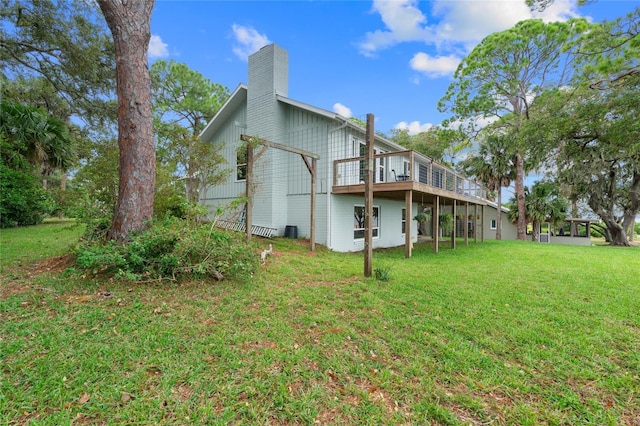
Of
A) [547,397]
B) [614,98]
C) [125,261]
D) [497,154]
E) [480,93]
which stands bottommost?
[547,397]

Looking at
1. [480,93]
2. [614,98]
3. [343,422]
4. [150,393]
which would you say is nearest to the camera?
[343,422]

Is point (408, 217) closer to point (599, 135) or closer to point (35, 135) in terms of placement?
point (599, 135)

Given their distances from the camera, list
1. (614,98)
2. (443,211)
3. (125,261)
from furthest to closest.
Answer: (443,211) → (614,98) → (125,261)

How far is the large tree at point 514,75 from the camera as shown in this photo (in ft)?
59.1

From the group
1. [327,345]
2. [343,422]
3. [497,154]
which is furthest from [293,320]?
[497,154]

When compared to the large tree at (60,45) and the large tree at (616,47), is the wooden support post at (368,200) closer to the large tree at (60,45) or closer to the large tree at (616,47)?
the large tree at (616,47)

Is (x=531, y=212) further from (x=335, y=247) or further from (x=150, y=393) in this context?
(x=150, y=393)

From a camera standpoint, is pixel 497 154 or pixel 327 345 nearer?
pixel 327 345

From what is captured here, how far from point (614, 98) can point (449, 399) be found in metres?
10.1

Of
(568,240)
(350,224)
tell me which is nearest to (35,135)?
(350,224)

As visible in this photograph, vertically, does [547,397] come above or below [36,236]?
below

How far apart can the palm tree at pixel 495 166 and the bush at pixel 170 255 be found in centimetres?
2212

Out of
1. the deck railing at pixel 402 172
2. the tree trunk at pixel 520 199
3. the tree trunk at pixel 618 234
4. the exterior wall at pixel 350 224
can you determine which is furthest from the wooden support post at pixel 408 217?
the tree trunk at pixel 618 234

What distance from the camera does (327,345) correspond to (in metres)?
3.16
